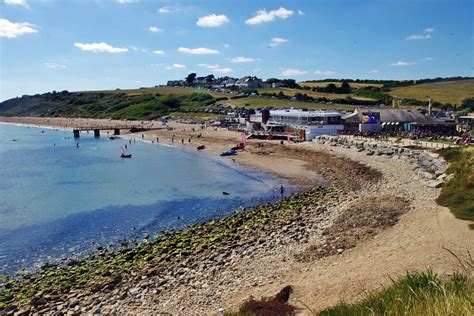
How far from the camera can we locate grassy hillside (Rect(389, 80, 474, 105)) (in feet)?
402

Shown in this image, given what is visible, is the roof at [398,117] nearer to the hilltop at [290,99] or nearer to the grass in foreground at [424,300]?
the hilltop at [290,99]

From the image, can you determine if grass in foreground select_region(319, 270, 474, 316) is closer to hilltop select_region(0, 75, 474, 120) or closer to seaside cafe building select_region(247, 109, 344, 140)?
seaside cafe building select_region(247, 109, 344, 140)

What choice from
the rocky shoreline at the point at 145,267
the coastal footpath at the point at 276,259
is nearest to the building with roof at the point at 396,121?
the coastal footpath at the point at 276,259

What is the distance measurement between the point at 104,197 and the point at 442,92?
125575 mm

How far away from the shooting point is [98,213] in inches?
1383

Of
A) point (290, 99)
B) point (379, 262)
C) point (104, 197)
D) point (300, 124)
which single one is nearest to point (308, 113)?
point (300, 124)

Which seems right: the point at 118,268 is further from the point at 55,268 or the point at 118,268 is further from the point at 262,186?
the point at 262,186

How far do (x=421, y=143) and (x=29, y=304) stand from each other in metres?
50.5

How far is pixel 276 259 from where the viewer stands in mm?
20500

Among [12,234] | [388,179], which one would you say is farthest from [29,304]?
[388,179]

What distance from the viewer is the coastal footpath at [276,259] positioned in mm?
16844

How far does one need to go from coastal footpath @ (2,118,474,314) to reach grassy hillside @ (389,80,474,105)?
101051 millimetres

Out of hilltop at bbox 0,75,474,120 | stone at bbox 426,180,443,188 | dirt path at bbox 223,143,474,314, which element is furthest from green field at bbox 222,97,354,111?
dirt path at bbox 223,143,474,314

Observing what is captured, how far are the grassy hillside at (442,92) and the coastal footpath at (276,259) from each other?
101 m
